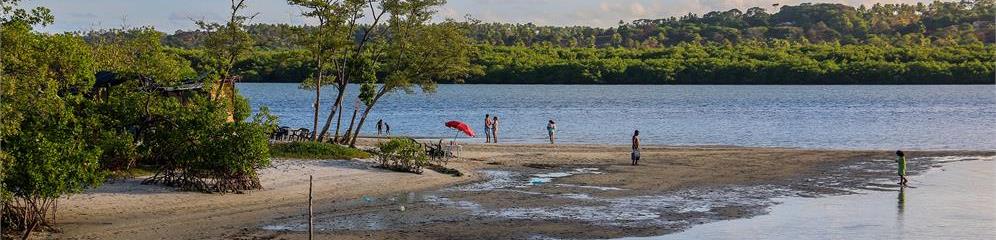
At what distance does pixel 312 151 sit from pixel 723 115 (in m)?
60.3

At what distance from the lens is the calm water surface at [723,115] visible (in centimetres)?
6456

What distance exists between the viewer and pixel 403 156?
119ft

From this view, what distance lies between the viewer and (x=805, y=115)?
3701 inches

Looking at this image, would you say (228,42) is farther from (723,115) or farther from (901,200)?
(723,115)

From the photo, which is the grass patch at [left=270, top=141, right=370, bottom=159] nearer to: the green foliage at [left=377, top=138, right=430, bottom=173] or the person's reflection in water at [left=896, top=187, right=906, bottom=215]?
the green foliage at [left=377, top=138, right=430, bottom=173]

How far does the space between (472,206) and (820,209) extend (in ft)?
29.7

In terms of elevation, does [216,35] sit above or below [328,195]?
above

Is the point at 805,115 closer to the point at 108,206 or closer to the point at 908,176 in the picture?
the point at 908,176

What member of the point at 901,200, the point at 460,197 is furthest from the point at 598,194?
the point at 901,200

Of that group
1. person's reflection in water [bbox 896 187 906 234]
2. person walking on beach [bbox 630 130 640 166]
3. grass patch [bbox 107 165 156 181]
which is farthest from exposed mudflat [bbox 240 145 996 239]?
grass patch [bbox 107 165 156 181]

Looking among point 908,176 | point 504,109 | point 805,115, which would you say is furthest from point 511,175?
point 504,109

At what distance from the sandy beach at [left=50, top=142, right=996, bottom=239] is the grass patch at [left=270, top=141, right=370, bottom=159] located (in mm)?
1061

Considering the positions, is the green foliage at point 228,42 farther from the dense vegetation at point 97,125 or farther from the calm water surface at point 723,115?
the calm water surface at point 723,115

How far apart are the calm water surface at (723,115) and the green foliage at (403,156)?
22.7 metres
